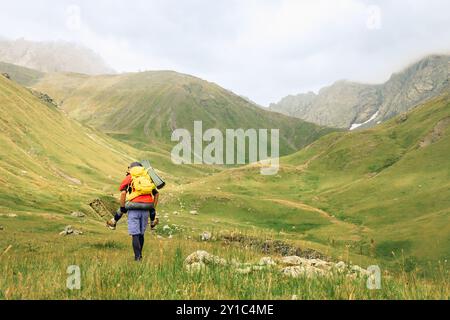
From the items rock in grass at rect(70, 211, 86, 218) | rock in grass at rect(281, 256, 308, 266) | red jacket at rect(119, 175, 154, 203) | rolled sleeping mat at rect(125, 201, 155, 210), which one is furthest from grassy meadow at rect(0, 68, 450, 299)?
red jacket at rect(119, 175, 154, 203)

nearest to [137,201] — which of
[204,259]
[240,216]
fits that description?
[204,259]

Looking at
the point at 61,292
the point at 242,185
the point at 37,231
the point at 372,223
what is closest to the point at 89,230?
the point at 37,231

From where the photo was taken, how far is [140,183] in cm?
1551

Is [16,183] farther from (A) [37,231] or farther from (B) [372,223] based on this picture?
(B) [372,223]

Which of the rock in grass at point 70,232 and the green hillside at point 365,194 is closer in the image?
the rock in grass at point 70,232

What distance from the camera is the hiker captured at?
607 inches

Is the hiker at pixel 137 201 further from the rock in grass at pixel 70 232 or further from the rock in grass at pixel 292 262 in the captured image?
the rock in grass at pixel 70 232

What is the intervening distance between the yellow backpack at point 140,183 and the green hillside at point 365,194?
21.1 metres

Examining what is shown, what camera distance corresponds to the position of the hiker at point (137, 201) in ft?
50.5

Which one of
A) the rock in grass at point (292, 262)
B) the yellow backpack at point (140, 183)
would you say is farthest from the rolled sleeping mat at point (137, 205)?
the rock in grass at point (292, 262)

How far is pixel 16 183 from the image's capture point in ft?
191

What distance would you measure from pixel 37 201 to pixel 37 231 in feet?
61.7

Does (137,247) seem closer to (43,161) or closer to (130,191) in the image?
(130,191)

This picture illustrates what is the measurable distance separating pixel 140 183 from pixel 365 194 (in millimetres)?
74384
